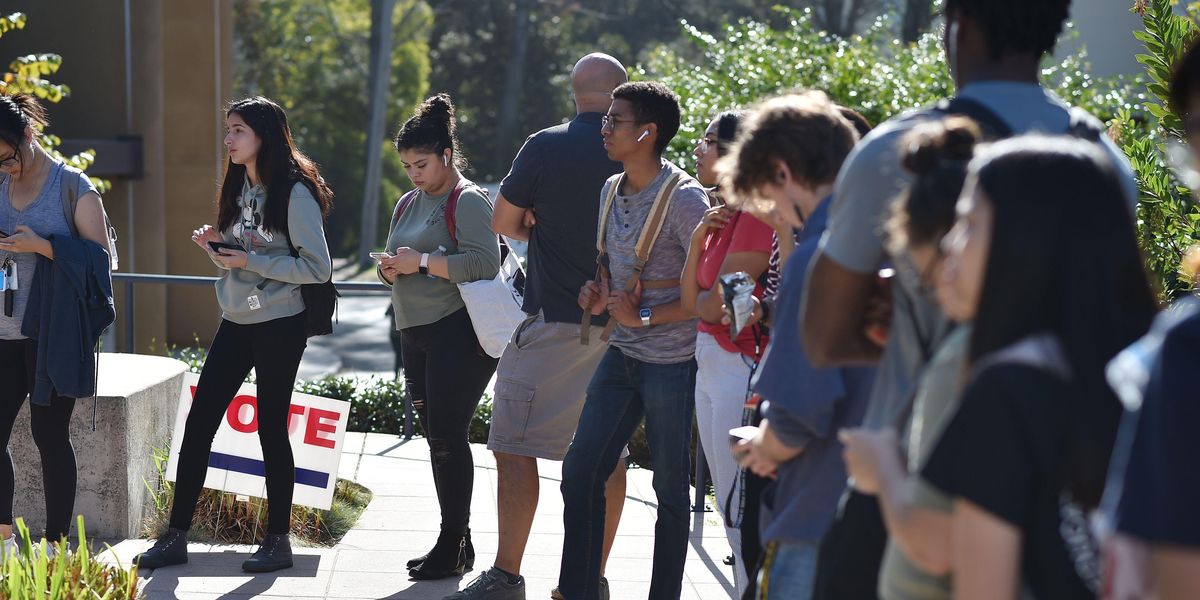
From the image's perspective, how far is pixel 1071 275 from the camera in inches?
64.7

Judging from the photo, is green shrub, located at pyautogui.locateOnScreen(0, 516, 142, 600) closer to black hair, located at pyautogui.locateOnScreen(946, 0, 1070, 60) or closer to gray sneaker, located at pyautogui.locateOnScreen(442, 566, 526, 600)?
gray sneaker, located at pyautogui.locateOnScreen(442, 566, 526, 600)

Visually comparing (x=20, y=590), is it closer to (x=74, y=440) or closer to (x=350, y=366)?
(x=74, y=440)

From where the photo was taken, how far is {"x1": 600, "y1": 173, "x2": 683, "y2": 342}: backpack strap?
4305 mm

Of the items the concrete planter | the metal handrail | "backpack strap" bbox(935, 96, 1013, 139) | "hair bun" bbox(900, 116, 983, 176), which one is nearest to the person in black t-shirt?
"hair bun" bbox(900, 116, 983, 176)

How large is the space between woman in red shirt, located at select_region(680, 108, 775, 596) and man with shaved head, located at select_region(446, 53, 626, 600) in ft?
2.08

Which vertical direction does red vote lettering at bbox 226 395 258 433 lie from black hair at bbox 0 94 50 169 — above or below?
below

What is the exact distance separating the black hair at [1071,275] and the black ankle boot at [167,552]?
416cm

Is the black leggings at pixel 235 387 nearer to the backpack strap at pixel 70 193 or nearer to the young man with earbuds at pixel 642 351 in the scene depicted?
the backpack strap at pixel 70 193

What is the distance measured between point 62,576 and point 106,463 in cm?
200

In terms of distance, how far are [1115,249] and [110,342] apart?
41.5 ft

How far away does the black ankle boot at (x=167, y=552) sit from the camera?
505 centimetres

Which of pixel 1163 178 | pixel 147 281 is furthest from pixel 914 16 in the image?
pixel 1163 178

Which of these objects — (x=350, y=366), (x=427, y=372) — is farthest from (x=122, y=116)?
(x=427, y=372)

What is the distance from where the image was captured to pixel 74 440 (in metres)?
5.64
